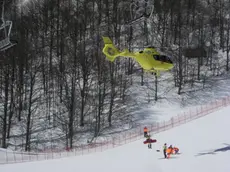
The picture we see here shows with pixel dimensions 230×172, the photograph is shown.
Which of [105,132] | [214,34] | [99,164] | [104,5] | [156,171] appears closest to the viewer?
[156,171]

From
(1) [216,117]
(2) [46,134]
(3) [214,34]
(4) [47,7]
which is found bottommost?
(2) [46,134]

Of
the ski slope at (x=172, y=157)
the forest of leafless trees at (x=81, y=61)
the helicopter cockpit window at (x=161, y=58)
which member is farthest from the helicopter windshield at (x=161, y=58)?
the forest of leafless trees at (x=81, y=61)

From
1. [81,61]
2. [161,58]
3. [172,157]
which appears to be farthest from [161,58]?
[81,61]

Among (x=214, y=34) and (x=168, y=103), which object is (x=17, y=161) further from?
(x=214, y=34)

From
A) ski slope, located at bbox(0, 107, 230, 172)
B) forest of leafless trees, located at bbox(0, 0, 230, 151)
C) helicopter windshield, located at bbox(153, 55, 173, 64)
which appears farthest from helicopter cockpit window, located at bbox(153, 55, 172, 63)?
forest of leafless trees, located at bbox(0, 0, 230, 151)

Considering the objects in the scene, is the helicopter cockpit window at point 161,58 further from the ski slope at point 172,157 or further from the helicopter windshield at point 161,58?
the ski slope at point 172,157

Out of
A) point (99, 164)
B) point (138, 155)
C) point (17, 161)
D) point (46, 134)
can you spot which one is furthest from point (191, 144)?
point (46, 134)

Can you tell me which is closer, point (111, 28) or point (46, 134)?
point (46, 134)
